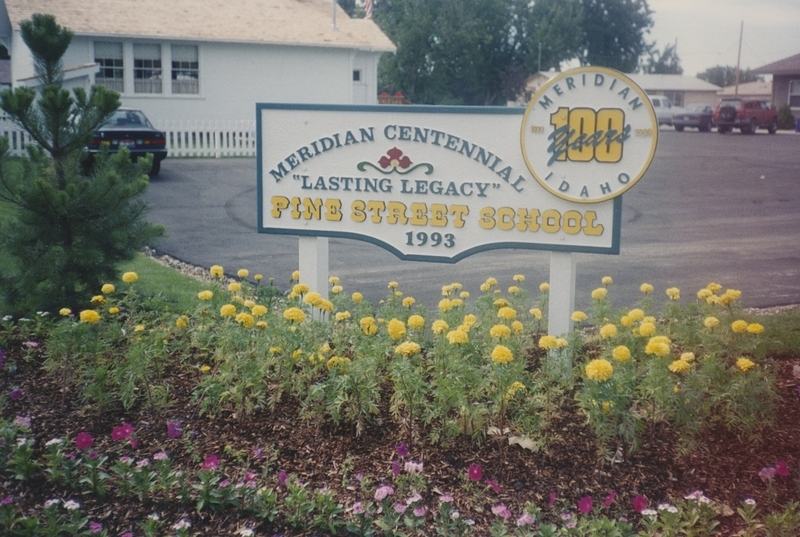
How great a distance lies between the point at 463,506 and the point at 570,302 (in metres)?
1.81

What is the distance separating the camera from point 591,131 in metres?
4.86

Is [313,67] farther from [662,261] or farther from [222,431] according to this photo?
[222,431]

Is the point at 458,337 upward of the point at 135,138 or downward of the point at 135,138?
downward

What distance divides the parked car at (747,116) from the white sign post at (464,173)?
35.0 meters

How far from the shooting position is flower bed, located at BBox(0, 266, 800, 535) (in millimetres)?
3434

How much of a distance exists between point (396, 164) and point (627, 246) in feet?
19.8

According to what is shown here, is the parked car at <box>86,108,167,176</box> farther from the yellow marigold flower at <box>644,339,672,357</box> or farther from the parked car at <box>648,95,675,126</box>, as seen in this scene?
the parked car at <box>648,95,675,126</box>

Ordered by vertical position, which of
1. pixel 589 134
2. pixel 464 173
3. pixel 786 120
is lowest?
pixel 464 173

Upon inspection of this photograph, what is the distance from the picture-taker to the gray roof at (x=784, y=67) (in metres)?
40.6

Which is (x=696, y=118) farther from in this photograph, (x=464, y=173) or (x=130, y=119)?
(x=464, y=173)

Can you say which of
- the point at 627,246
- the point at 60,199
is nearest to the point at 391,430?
the point at 60,199

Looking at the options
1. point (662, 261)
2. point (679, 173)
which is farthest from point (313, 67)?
point (662, 261)

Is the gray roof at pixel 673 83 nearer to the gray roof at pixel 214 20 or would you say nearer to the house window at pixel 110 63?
the gray roof at pixel 214 20

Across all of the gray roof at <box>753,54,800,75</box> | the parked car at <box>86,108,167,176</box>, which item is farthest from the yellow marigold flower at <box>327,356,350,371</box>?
the gray roof at <box>753,54,800,75</box>
